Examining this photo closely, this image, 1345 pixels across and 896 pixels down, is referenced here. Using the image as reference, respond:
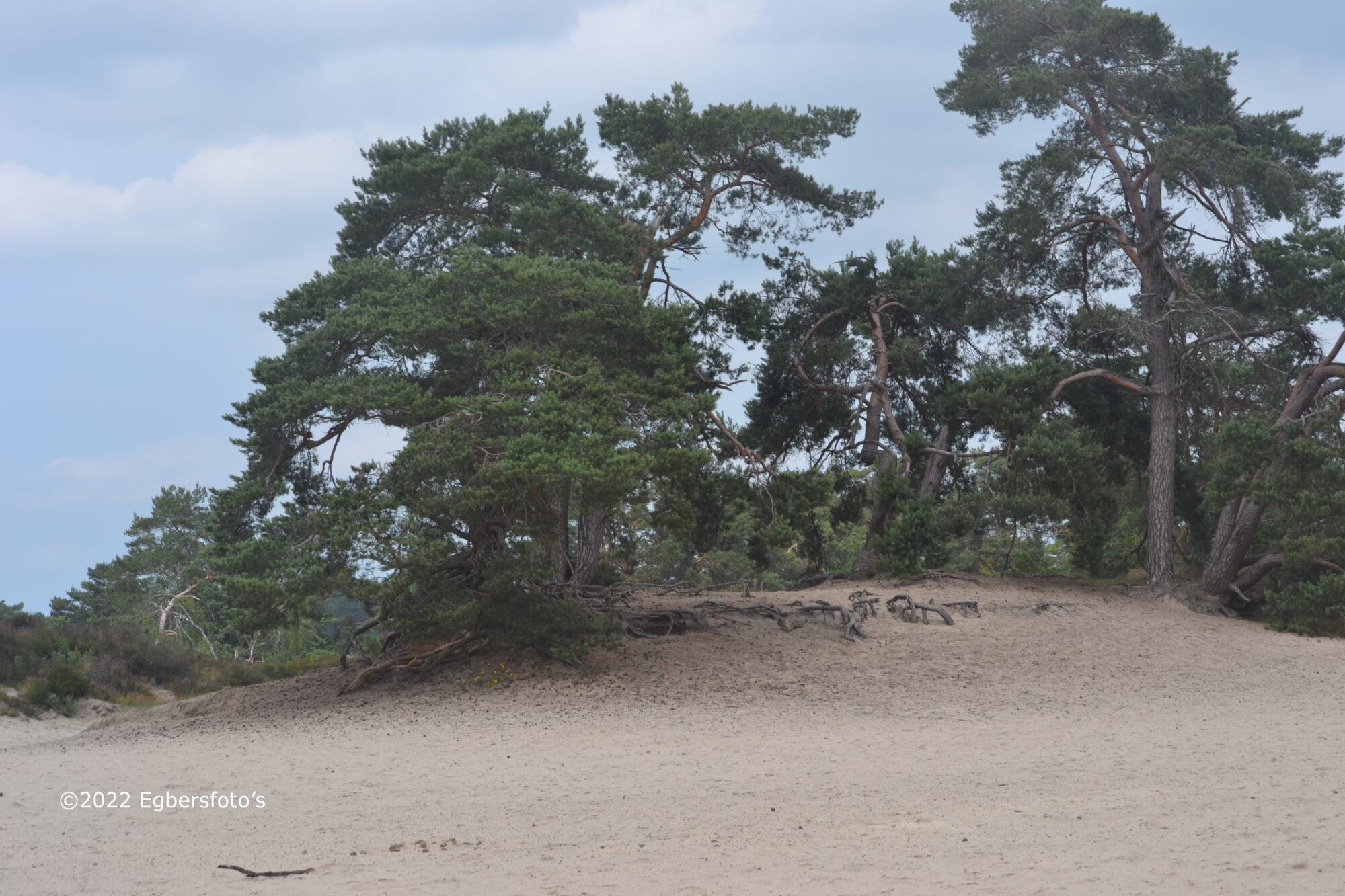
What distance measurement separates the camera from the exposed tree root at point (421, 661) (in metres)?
13.3

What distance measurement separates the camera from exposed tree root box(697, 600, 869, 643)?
1507cm

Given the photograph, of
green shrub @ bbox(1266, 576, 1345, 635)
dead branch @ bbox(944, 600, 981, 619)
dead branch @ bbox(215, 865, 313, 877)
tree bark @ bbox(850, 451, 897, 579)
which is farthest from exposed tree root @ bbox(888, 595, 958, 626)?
dead branch @ bbox(215, 865, 313, 877)

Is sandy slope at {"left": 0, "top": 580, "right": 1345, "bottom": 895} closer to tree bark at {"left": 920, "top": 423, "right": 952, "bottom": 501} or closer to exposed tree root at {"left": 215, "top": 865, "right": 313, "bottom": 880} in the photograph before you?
exposed tree root at {"left": 215, "top": 865, "right": 313, "bottom": 880}

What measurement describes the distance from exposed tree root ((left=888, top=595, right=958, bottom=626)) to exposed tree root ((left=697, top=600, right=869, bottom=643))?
113 centimetres

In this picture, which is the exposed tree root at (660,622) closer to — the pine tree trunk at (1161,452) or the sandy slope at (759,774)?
the sandy slope at (759,774)

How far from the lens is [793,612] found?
622 inches

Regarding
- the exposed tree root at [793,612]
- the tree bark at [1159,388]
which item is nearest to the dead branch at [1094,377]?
the tree bark at [1159,388]

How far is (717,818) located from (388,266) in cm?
1099

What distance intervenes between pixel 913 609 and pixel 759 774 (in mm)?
8152

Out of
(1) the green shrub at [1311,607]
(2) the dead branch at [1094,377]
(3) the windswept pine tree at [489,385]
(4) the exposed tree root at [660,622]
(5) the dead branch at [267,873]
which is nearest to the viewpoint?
(5) the dead branch at [267,873]

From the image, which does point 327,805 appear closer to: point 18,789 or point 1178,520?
point 18,789

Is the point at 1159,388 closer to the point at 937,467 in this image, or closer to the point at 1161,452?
the point at 1161,452

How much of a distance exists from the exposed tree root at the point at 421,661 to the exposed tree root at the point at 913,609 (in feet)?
22.8

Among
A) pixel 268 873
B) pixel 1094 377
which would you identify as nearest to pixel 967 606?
pixel 1094 377
